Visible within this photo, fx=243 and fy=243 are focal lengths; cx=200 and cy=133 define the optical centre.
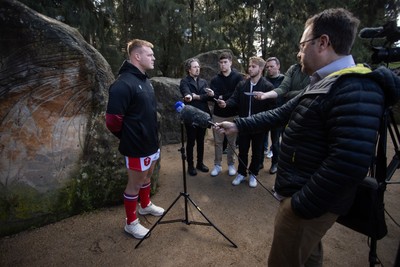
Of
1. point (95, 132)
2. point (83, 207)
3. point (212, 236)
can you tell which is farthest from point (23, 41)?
point (212, 236)

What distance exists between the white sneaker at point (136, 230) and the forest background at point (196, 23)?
5653 mm

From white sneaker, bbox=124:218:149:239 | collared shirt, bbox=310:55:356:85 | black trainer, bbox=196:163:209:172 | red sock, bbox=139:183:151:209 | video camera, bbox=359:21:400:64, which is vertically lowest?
black trainer, bbox=196:163:209:172

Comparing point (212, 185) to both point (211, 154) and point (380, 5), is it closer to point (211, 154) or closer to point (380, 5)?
point (211, 154)

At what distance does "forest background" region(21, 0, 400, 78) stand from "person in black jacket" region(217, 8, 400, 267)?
584 centimetres

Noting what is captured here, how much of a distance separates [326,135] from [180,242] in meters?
1.99

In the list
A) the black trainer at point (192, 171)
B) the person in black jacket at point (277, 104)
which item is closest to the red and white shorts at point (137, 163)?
the black trainer at point (192, 171)

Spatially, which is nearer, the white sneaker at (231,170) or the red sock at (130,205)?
the red sock at (130,205)

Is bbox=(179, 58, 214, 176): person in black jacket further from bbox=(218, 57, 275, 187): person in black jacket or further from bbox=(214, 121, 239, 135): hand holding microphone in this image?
bbox=(214, 121, 239, 135): hand holding microphone

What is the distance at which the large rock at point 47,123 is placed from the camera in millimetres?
2541

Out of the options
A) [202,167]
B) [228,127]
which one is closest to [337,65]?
[228,127]

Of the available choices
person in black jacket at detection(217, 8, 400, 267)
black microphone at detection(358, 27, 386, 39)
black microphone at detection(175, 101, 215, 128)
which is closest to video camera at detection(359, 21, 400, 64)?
black microphone at detection(358, 27, 386, 39)

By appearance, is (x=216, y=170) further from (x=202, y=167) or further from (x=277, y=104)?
(x=277, y=104)

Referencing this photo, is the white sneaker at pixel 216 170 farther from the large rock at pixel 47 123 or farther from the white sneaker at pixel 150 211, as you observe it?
the large rock at pixel 47 123

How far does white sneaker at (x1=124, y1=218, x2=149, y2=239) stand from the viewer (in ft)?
8.62
